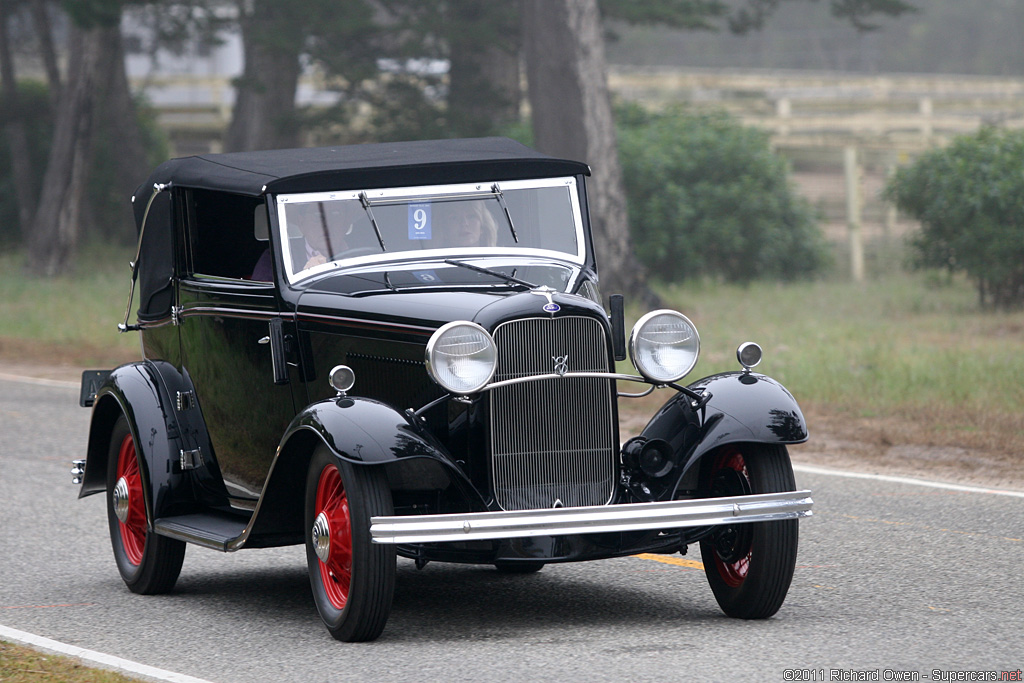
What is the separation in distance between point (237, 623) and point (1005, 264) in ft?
47.9

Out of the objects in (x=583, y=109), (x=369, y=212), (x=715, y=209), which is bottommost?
(x=715, y=209)

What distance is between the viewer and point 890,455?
35.5 ft

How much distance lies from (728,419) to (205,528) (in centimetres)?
244

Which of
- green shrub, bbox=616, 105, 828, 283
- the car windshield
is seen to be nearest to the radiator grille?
the car windshield

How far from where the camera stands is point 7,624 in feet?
21.6

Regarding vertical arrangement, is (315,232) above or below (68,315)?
above

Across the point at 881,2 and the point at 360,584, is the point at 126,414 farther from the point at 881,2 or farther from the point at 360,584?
the point at 881,2

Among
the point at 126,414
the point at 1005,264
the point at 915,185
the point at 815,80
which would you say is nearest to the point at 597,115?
the point at 915,185

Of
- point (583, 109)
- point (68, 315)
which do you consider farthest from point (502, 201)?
Answer: point (68, 315)

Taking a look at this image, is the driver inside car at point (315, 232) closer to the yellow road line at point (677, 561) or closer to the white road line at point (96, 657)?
the white road line at point (96, 657)

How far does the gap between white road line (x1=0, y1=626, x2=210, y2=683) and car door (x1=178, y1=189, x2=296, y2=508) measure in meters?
1.27

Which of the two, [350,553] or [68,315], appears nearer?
[350,553]

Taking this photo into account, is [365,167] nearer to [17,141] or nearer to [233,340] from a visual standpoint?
[233,340]

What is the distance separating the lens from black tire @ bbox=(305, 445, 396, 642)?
227 inches
